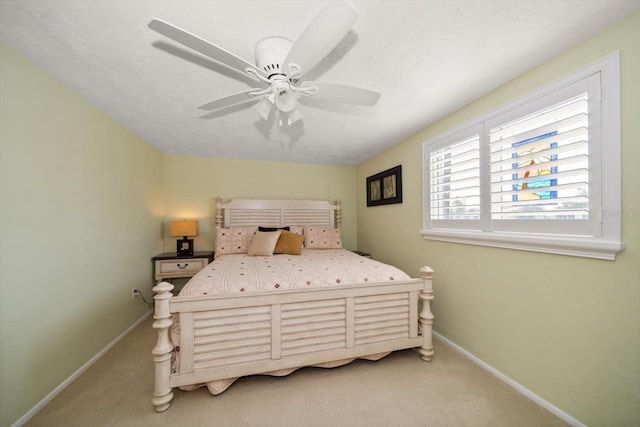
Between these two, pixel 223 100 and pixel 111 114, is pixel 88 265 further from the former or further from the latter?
pixel 223 100

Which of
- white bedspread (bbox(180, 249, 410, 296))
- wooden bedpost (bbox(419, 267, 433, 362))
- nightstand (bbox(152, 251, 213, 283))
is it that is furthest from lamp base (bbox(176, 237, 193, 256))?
wooden bedpost (bbox(419, 267, 433, 362))

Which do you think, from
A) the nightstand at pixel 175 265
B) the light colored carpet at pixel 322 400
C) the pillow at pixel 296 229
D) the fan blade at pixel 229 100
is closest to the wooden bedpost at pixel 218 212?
the nightstand at pixel 175 265

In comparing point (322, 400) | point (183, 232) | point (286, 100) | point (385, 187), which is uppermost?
point (286, 100)

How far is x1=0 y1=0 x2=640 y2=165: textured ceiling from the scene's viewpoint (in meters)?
1.11

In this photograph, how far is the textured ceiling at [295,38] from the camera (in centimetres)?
111

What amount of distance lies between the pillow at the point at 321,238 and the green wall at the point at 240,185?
69 cm

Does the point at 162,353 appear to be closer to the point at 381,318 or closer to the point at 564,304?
the point at 381,318

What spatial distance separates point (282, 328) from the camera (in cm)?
174

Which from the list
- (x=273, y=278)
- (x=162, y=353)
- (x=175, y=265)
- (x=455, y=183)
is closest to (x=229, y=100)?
(x=273, y=278)

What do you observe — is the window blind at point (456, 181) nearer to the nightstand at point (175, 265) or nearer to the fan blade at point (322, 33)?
the fan blade at point (322, 33)

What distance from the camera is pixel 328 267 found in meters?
2.20

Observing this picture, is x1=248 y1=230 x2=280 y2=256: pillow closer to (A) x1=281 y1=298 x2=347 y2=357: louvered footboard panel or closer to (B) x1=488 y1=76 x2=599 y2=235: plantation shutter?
(A) x1=281 y1=298 x2=347 y2=357: louvered footboard panel

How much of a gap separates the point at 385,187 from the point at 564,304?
7.22ft

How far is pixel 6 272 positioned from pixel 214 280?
1.11 m
